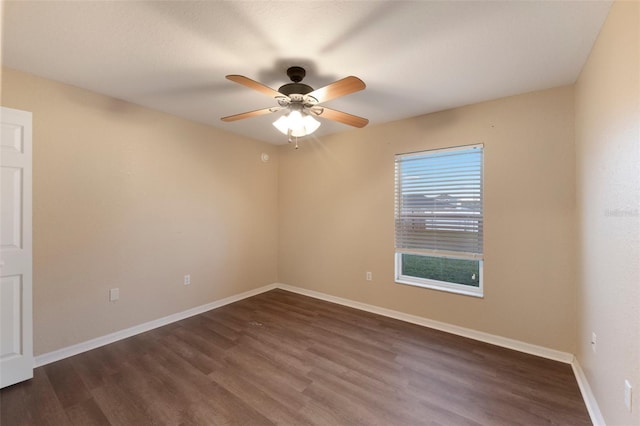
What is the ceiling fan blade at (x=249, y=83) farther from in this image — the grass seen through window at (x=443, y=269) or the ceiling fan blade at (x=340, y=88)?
the grass seen through window at (x=443, y=269)

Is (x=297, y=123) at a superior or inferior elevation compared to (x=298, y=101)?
inferior

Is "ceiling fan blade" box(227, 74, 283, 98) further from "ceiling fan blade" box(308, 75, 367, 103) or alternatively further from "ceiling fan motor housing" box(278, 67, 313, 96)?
"ceiling fan blade" box(308, 75, 367, 103)

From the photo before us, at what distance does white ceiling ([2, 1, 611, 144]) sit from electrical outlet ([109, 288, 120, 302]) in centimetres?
204

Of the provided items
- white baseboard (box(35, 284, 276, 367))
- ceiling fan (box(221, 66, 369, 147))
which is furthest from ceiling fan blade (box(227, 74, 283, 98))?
white baseboard (box(35, 284, 276, 367))

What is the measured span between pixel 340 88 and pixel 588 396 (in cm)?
279

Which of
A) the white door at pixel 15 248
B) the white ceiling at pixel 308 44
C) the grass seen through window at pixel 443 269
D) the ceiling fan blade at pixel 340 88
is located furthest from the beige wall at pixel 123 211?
the grass seen through window at pixel 443 269

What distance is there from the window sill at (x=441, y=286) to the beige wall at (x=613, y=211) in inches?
34.0

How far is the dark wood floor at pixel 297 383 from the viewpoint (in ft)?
5.63

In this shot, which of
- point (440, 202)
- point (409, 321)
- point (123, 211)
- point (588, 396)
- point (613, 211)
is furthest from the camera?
point (409, 321)

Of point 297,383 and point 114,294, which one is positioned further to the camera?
point 114,294

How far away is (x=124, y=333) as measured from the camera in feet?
9.05

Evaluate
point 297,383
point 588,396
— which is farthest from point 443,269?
point 297,383

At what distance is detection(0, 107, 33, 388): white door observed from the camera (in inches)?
78.1

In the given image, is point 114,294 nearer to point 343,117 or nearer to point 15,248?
point 15,248
